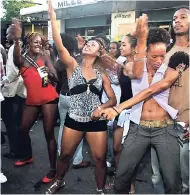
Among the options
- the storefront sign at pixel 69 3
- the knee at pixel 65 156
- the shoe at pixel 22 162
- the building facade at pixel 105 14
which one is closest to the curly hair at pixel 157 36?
the knee at pixel 65 156

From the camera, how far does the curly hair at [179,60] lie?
9.68ft

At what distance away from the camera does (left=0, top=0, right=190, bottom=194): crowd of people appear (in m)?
2.64

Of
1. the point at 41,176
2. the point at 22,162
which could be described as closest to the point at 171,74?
the point at 41,176

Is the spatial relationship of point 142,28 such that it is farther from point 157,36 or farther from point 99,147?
point 99,147

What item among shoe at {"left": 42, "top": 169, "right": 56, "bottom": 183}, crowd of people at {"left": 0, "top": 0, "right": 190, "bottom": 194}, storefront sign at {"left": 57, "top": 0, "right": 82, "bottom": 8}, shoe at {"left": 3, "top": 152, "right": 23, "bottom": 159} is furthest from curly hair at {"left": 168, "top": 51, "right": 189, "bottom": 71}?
storefront sign at {"left": 57, "top": 0, "right": 82, "bottom": 8}

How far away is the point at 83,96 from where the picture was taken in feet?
10.0

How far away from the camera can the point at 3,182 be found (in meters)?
3.48

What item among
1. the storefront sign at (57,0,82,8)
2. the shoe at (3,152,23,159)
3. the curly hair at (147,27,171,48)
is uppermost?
the storefront sign at (57,0,82,8)

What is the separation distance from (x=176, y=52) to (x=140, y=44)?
0.64m

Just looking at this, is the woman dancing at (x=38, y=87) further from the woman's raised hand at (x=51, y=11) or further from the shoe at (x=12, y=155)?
the shoe at (x=12, y=155)

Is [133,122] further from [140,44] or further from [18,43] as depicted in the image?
[18,43]

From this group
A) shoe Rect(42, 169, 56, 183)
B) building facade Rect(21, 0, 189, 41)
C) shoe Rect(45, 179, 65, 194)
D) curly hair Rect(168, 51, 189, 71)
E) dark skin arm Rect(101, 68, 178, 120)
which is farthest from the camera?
building facade Rect(21, 0, 189, 41)

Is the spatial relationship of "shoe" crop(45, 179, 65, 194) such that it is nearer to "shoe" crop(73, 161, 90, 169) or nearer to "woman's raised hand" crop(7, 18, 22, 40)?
"shoe" crop(73, 161, 90, 169)

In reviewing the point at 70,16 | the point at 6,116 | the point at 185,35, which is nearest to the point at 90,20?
the point at 70,16
